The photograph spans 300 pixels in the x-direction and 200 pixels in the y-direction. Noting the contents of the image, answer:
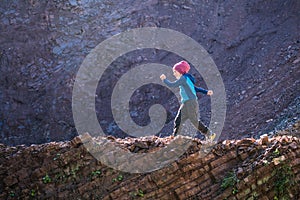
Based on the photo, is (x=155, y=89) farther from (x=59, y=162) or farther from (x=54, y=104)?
(x=59, y=162)

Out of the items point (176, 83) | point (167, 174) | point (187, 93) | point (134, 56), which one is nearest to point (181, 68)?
point (176, 83)

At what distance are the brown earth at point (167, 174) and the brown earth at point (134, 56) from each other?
14.6 ft

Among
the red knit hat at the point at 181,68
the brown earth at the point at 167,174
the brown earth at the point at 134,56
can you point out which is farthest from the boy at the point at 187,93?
the brown earth at the point at 134,56

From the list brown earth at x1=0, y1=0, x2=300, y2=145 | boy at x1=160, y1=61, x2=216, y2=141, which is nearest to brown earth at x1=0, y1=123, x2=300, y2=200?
boy at x1=160, y1=61, x2=216, y2=141

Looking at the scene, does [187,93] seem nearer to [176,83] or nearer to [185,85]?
[185,85]

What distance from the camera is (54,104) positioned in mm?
12328

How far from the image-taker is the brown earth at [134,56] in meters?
11.2

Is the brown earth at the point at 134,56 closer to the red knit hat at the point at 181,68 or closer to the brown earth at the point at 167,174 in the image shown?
the red knit hat at the point at 181,68

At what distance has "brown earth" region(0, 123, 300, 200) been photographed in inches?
211

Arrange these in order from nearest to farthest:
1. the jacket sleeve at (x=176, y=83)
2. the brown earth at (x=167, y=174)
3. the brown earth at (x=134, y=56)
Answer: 1. the brown earth at (x=167, y=174)
2. the jacket sleeve at (x=176, y=83)
3. the brown earth at (x=134, y=56)

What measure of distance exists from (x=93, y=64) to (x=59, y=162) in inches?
294

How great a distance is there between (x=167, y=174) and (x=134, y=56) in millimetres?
8227

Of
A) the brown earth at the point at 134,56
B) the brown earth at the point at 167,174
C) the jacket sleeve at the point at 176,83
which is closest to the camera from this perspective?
the brown earth at the point at 167,174

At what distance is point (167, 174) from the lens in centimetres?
544
